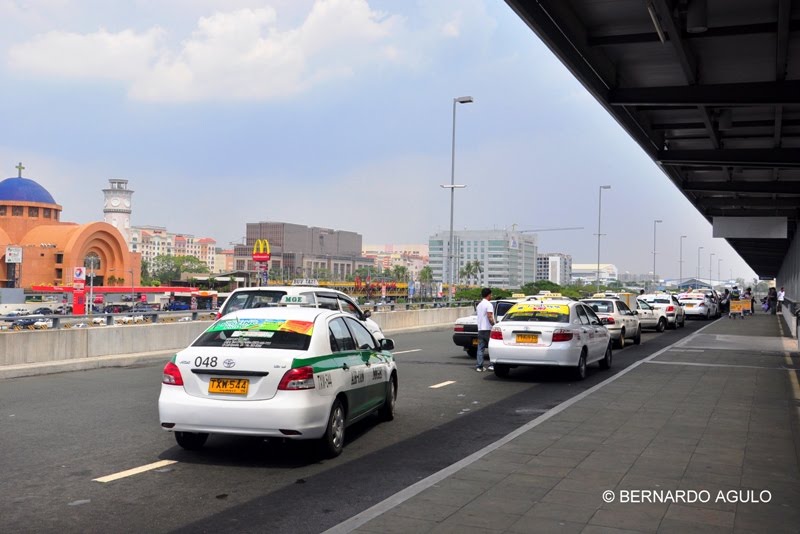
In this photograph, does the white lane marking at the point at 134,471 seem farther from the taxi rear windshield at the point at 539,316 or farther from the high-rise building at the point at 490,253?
the high-rise building at the point at 490,253

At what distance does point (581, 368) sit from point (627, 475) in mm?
8185

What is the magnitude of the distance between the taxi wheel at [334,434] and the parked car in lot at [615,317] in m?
15.9

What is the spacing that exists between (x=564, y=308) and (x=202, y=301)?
54861 mm

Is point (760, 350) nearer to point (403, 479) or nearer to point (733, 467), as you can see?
point (733, 467)

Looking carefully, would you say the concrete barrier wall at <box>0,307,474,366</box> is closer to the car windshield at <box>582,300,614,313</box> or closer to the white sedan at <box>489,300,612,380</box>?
the white sedan at <box>489,300,612,380</box>

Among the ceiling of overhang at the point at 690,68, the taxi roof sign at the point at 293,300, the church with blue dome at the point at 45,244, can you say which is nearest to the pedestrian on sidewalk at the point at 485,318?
the taxi roof sign at the point at 293,300

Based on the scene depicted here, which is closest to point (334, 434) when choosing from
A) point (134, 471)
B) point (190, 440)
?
point (190, 440)

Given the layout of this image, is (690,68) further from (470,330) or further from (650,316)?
(650,316)

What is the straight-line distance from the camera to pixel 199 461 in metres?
7.87

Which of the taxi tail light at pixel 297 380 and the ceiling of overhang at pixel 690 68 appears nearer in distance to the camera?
the taxi tail light at pixel 297 380

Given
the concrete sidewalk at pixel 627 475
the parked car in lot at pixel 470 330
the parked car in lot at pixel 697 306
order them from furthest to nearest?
the parked car in lot at pixel 697 306 < the parked car in lot at pixel 470 330 < the concrete sidewalk at pixel 627 475

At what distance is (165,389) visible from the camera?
7820 millimetres

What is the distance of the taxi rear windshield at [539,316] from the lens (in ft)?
49.2

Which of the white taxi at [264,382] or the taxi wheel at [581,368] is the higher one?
the white taxi at [264,382]
